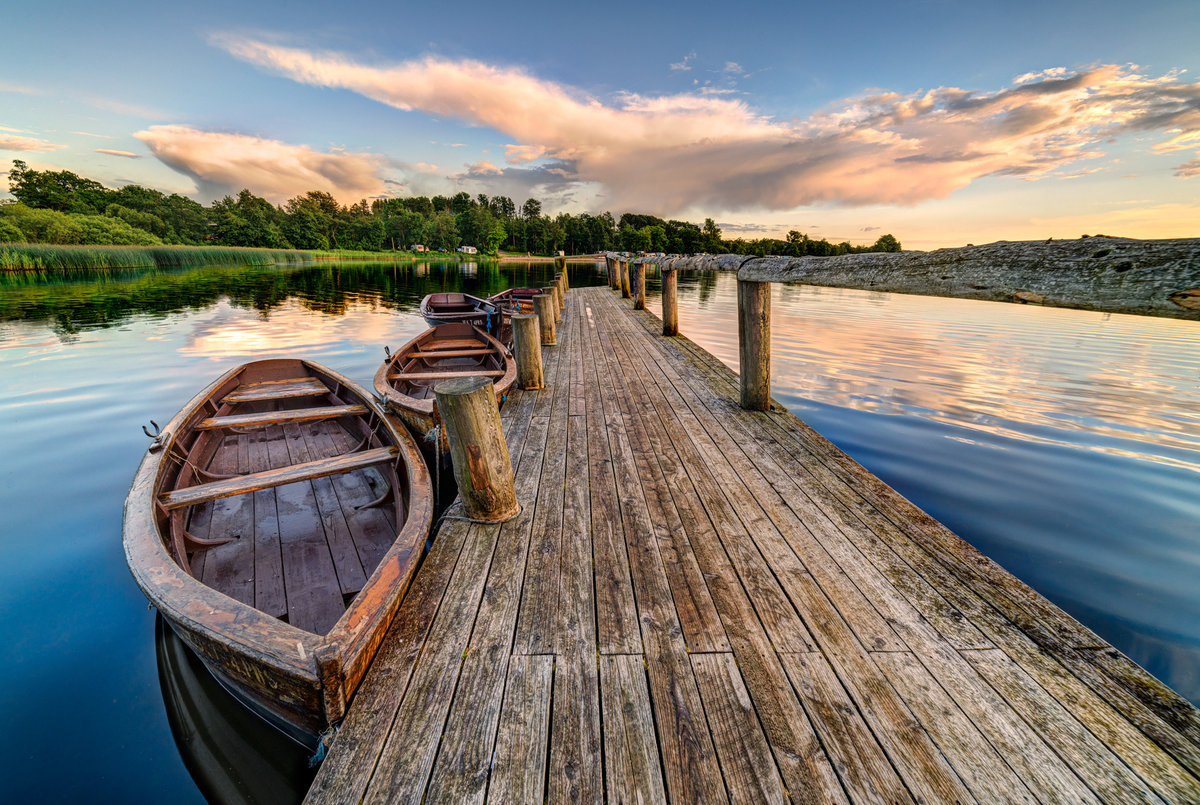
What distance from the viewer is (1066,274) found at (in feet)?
6.95

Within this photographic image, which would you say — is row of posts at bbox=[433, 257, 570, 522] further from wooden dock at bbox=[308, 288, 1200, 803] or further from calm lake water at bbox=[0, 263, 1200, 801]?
calm lake water at bbox=[0, 263, 1200, 801]

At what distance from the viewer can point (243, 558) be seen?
9.79 ft

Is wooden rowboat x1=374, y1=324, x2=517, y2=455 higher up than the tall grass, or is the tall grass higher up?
the tall grass

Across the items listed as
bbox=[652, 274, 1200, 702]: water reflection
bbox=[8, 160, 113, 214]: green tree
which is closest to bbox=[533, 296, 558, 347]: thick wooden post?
bbox=[652, 274, 1200, 702]: water reflection

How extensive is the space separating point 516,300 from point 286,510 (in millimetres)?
10867

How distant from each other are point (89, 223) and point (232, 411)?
78.9 meters

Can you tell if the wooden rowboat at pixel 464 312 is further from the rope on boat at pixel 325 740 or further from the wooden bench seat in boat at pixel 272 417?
the rope on boat at pixel 325 740

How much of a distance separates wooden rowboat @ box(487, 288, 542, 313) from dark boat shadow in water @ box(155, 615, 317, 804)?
410 inches

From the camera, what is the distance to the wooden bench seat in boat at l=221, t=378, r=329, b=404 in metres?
5.09

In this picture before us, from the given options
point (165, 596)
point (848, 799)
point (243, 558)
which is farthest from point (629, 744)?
point (243, 558)

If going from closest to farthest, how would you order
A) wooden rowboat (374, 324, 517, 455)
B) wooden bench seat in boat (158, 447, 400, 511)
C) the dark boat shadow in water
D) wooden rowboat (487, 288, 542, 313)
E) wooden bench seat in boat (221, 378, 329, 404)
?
the dark boat shadow in water
wooden bench seat in boat (158, 447, 400, 511)
wooden rowboat (374, 324, 517, 455)
wooden bench seat in boat (221, 378, 329, 404)
wooden rowboat (487, 288, 542, 313)

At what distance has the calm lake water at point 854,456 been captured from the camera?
2.57 m

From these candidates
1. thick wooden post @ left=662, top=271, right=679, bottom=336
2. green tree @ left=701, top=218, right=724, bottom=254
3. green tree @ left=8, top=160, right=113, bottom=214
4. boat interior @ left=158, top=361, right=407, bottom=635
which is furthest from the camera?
green tree @ left=701, top=218, right=724, bottom=254

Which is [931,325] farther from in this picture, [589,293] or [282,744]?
[282,744]
